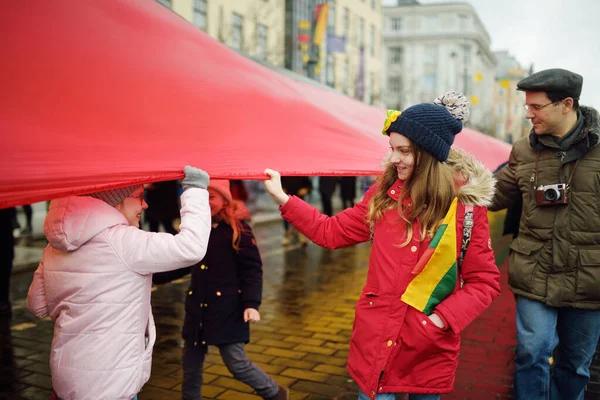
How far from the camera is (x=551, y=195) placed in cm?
345

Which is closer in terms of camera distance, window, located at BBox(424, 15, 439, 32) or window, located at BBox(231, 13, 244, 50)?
window, located at BBox(231, 13, 244, 50)

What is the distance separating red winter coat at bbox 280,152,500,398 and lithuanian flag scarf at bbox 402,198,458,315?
5 centimetres

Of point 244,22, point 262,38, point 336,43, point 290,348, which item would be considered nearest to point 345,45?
point 262,38

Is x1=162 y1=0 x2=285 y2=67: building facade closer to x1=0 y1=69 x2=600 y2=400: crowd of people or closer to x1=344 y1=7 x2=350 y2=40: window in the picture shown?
x1=344 y1=7 x2=350 y2=40: window

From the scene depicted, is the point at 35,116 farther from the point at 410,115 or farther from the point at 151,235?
the point at 410,115

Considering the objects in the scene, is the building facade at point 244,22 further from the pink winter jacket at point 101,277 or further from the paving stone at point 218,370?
the pink winter jacket at point 101,277

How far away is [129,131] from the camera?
2.33 meters

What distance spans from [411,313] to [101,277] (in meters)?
1.33

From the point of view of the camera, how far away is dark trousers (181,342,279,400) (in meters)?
3.81

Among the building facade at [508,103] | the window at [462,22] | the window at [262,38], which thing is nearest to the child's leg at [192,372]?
the window at [262,38]

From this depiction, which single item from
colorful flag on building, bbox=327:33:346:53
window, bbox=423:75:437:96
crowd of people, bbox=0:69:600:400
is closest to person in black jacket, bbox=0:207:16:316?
crowd of people, bbox=0:69:600:400

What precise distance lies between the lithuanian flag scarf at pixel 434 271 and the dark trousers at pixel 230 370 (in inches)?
59.2

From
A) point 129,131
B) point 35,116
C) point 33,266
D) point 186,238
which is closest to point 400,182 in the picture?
point 186,238

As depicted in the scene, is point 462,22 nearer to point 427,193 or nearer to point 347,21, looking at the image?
point 347,21
